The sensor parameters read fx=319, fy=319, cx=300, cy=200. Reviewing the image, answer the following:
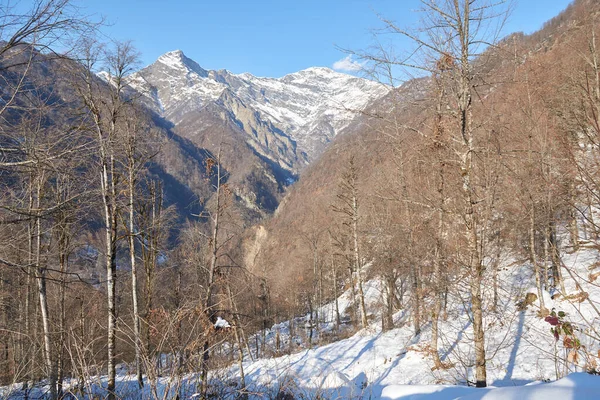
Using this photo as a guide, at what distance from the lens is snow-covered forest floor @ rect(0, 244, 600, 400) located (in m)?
4.03

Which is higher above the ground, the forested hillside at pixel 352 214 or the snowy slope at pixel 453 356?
the forested hillside at pixel 352 214

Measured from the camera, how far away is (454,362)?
9.24m

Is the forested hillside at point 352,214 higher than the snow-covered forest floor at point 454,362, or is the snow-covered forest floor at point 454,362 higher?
the forested hillside at point 352,214

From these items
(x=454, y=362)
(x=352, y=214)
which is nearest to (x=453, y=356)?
(x=454, y=362)

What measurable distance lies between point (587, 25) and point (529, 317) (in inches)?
340

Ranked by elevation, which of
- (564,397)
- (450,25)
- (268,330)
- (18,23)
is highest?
(450,25)

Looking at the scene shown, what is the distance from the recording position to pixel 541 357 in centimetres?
817

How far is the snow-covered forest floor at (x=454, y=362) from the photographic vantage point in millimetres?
4027

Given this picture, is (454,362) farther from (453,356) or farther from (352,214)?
(352,214)

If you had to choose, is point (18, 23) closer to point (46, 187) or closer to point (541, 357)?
point (46, 187)

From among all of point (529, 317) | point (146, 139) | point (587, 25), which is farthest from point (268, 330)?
point (587, 25)

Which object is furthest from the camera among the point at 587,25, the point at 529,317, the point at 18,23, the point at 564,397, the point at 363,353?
the point at 363,353

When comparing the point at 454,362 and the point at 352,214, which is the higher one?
the point at 352,214

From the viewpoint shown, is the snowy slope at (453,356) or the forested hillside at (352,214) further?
the snowy slope at (453,356)
